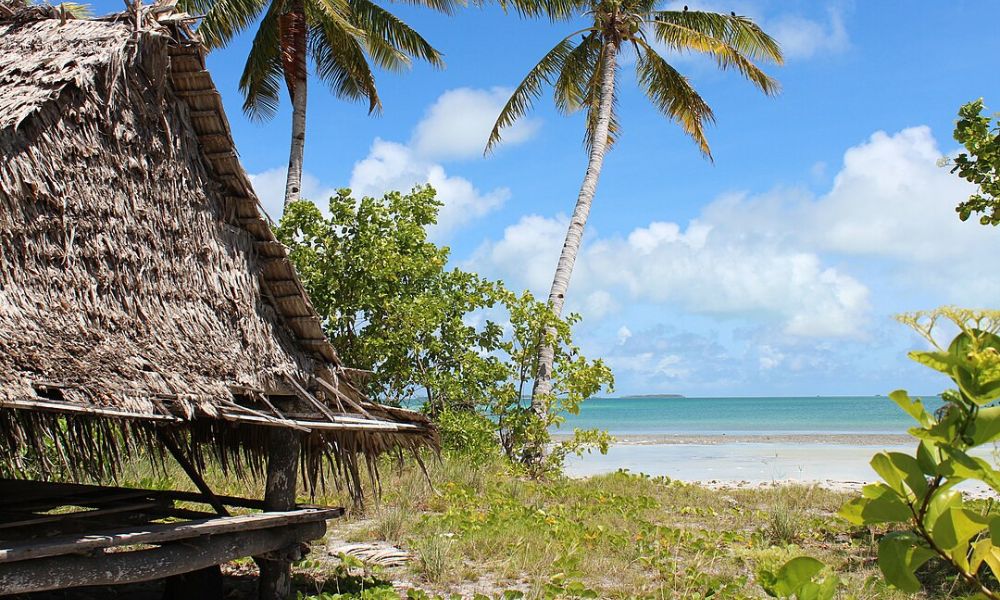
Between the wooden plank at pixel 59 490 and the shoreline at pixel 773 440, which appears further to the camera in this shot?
the shoreline at pixel 773 440

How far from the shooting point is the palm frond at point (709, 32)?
1533 cm

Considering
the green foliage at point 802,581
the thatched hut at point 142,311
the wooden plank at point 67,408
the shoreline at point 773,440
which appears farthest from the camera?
the shoreline at point 773,440

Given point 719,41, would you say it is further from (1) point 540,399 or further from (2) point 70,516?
(2) point 70,516

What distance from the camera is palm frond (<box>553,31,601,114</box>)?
16281mm

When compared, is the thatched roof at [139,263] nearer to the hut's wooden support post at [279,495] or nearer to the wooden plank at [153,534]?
the hut's wooden support post at [279,495]

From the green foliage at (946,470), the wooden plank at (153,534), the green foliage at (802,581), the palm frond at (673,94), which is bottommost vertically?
the wooden plank at (153,534)

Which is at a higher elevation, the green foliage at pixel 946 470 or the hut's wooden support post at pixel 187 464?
the green foliage at pixel 946 470

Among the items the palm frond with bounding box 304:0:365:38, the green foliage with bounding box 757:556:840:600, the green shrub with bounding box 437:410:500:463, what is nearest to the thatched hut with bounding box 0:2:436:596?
the green foliage with bounding box 757:556:840:600

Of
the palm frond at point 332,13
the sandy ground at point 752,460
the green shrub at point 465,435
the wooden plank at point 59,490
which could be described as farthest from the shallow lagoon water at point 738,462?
the wooden plank at point 59,490

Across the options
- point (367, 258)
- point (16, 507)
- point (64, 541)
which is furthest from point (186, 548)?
point (367, 258)

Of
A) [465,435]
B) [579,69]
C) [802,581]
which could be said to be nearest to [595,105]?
[579,69]

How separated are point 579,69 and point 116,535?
13975 millimetres

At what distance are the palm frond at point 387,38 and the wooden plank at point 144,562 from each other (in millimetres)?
A: 12607

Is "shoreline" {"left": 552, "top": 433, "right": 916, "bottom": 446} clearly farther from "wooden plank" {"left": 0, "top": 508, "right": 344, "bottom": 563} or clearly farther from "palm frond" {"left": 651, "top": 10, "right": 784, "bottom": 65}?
"wooden plank" {"left": 0, "top": 508, "right": 344, "bottom": 563}
